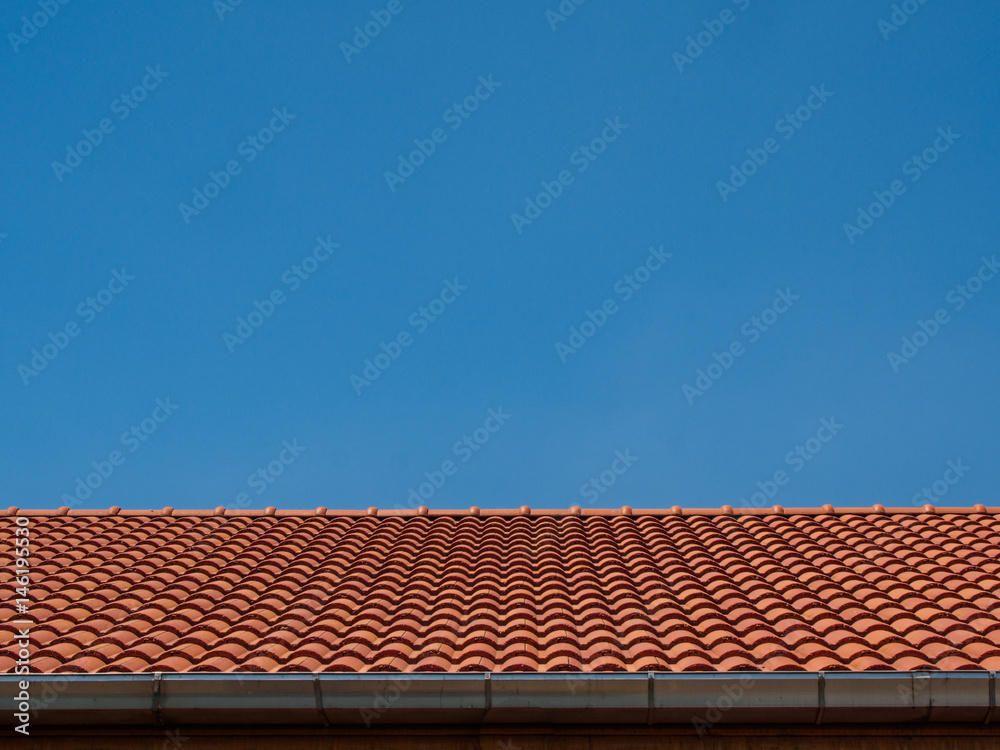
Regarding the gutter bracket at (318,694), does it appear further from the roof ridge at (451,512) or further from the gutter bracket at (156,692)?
the roof ridge at (451,512)

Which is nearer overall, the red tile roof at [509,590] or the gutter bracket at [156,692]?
the gutter bracket at [156,692]

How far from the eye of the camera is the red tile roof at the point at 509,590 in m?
5.33

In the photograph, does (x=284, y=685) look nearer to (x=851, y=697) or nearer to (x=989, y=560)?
(x=851, y=697)

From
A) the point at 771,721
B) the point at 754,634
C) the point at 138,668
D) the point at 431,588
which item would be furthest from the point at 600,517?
the point at 138,668

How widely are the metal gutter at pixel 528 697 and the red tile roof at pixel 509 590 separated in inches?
7.5

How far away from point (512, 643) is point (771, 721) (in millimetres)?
1597

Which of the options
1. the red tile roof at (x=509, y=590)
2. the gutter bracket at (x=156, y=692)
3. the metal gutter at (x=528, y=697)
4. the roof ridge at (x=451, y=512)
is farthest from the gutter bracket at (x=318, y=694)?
the roof ridge at (x=451, y=512)

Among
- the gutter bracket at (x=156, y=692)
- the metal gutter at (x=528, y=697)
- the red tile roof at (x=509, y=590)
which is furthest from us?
the red tile roof at (x=509, y=590)

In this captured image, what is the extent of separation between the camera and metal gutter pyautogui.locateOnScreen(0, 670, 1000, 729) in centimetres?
481

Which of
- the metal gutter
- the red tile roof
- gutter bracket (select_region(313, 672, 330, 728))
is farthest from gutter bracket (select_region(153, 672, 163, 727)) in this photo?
gutter bracket (select_region(313, 672, 330, 728))

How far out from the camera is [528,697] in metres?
4.88

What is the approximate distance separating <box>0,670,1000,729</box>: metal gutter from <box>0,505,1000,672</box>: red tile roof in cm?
19

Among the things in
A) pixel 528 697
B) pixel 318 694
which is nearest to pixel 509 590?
pixel 528 697

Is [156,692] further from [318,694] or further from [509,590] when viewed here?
[509,590]
